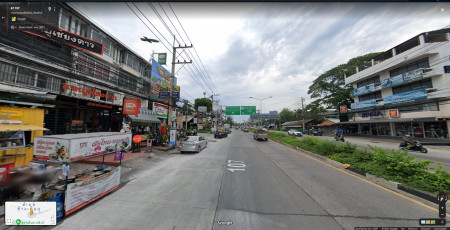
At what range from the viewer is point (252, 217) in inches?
131

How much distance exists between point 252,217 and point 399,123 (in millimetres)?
33480

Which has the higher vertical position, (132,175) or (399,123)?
(399,123)

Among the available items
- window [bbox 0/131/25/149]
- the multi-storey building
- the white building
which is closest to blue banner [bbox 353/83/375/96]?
the white building

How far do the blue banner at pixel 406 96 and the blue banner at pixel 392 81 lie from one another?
6.12 ft

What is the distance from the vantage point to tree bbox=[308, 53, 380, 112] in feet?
108

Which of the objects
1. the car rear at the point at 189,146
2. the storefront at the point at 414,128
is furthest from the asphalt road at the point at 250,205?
the storefront at the point at 414,128

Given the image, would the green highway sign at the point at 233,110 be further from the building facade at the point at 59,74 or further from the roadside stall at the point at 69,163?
the roadside stall at the point at 69,163

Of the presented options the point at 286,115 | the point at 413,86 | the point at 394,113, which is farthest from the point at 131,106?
the point at 286,115

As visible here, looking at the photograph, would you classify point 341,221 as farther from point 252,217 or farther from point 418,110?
point 418,110

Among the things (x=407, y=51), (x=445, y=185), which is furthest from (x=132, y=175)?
(x=407, y=51)

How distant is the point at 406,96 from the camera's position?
21.1 m

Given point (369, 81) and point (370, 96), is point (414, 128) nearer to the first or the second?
point (370, 96)

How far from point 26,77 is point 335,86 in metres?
47.2

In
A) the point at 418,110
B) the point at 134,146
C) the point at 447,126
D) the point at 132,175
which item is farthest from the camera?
the point at 418,110
